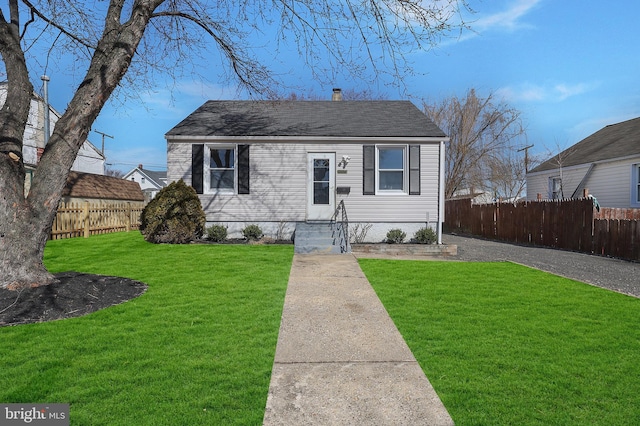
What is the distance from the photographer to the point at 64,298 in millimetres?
5047

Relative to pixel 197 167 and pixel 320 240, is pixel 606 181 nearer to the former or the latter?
pixel 320 240

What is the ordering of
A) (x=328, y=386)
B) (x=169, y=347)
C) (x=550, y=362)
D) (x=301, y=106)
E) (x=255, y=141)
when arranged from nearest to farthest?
(x=328, y=386), (x=550, y=362), (x=169, y=347), (x=255, y=141), (x=301, y=106)

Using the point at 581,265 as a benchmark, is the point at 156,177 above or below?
above

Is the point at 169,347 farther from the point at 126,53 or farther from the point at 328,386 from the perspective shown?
the point at 126,53

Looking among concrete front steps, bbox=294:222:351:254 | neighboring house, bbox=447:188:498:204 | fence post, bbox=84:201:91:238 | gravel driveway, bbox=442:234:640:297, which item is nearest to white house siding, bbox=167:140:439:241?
concrete front steps, bbox=294:222:351:254

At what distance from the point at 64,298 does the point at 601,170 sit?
869 inches

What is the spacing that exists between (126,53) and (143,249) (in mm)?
5667

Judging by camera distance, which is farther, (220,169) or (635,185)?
(635,185)

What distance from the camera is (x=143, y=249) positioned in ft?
32.8

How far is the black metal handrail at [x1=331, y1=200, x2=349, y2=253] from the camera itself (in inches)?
412

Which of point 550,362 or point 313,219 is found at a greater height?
point 313,219

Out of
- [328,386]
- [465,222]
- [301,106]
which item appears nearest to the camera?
[328,386]

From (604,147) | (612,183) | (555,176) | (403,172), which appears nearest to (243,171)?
(403,172)

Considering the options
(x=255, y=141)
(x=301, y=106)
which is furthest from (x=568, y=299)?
(x=301, y=106)
